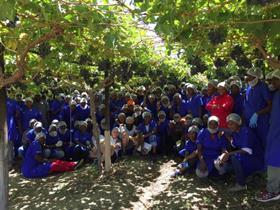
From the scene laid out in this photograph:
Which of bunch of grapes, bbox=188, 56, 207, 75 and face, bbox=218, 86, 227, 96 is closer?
face, bbox=218, 86, 227, 96

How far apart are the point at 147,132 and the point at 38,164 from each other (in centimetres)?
263

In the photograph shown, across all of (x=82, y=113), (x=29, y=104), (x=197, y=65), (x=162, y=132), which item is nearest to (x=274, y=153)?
(x=197, y=65)

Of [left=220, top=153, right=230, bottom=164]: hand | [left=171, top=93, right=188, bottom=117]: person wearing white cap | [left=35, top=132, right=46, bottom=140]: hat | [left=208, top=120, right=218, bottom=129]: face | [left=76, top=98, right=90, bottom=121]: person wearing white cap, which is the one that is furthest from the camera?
[left=76, top=98, right=90, bottom=121]: person wearing white cap

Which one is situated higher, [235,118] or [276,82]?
[276,82]

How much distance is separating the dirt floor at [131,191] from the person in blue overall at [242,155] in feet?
0.99

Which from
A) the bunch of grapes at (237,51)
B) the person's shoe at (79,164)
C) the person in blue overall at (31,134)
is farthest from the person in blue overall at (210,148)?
the person in blue overall at (31,134)

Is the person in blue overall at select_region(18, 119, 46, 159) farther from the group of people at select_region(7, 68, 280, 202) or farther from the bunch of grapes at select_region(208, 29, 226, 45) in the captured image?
the bunch of grapes at select_region(208, 29, 226, 45)

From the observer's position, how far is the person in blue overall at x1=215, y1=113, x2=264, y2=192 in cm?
759

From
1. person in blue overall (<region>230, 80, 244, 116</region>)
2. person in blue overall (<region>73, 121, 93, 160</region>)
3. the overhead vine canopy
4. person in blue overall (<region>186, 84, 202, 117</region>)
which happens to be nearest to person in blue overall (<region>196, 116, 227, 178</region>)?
person in blue overall (<region>230, 80, 244, 116</region>)

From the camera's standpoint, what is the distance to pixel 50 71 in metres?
9.30

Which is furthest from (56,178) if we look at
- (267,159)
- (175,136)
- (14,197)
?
(267,159)

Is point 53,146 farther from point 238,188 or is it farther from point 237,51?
point 237,51

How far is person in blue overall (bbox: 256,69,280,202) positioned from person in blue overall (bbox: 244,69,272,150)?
1.40 ft

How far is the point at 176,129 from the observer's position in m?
10.8
